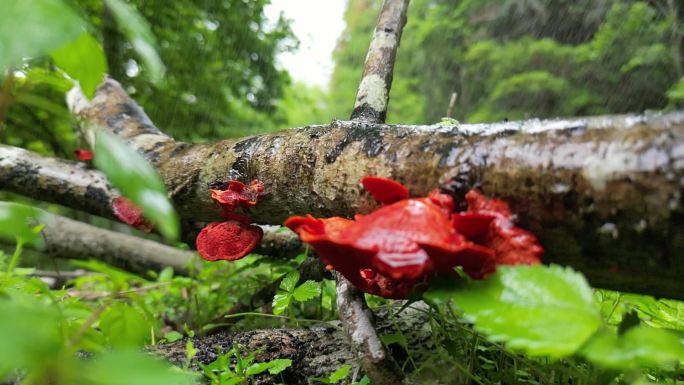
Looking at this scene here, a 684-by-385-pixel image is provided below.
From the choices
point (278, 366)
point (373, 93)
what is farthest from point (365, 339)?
point (373, 93)

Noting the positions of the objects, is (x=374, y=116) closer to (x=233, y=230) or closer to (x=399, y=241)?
(x=233, y=230)

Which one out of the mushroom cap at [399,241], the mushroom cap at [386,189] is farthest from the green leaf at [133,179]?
the mushroom cap at [386,189]

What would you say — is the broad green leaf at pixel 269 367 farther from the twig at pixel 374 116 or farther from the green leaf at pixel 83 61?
the green leaf at pixel 83 61

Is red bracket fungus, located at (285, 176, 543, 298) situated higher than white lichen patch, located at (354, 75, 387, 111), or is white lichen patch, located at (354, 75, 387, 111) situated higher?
white lichen patch, located at (354, 75, 387, 111)

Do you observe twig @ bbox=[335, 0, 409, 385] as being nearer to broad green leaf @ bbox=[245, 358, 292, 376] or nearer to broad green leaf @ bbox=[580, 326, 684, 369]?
broad green leaf @ bbox=[245, 358, 292, 376]

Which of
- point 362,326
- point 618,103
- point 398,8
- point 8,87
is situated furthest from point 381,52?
point 618,103

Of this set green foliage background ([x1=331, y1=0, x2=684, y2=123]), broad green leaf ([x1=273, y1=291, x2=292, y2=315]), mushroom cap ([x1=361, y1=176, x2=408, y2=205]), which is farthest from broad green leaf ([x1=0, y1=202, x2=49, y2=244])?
green foliage background ([x1=331, y1=0, x2=684, y2=123])
